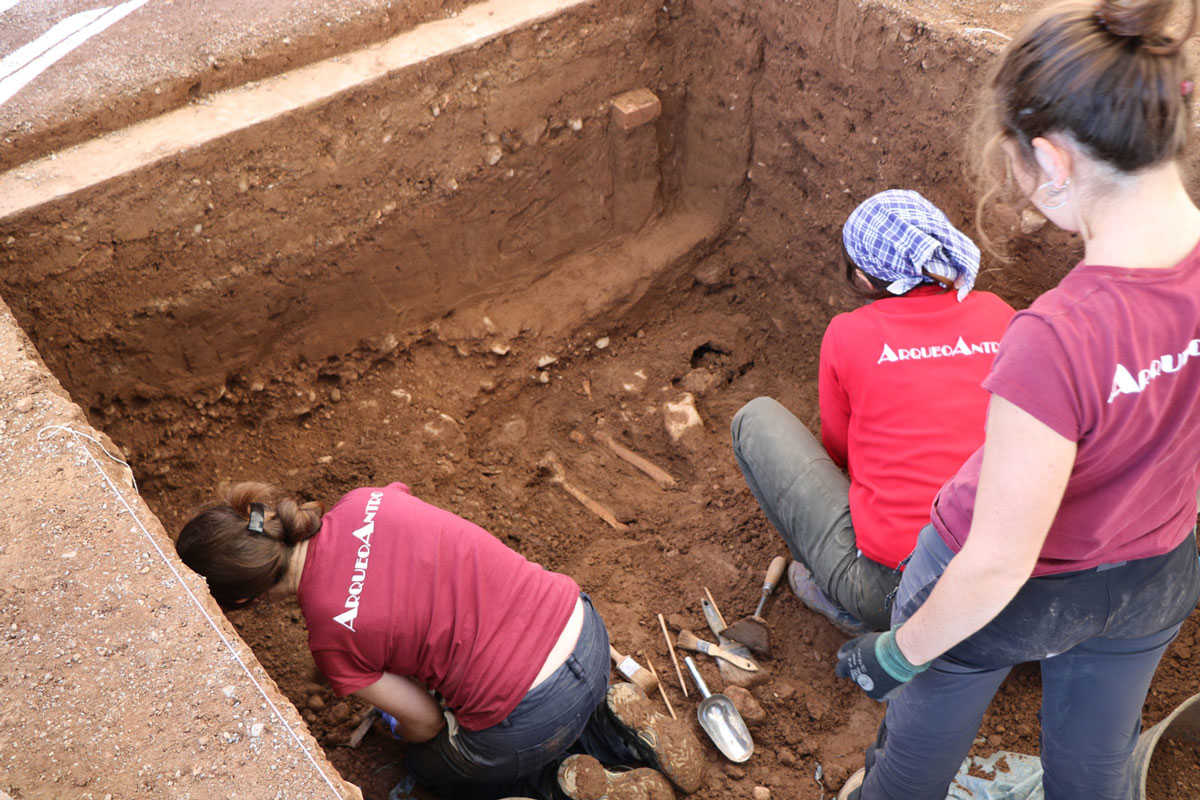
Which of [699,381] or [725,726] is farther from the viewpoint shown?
[699,381]

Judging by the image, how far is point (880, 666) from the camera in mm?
1786

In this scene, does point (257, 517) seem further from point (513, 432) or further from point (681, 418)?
point (681, 418)

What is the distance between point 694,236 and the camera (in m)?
4.18

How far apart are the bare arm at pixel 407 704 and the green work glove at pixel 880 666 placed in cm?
106

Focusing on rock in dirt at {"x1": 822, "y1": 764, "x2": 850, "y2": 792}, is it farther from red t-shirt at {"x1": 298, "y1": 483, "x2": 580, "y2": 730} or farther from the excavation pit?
red t-shirt at {"x1": 298, "y1": 483, "x2": 580, "y2": 730}

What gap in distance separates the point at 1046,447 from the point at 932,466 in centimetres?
97

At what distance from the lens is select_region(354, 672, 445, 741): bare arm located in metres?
2.22

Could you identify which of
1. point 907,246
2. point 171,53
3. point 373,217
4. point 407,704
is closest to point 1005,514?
point 907,246

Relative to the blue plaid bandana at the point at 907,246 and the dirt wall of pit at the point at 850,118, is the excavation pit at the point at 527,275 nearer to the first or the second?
the dirt wall of pit at the point at 850,118

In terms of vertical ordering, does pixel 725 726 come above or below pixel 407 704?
below

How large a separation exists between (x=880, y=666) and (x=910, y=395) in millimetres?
751

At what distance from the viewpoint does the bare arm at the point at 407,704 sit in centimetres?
222

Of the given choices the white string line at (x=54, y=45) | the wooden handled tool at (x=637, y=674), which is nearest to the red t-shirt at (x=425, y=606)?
the wooden handled tool at (x=637, y=674)

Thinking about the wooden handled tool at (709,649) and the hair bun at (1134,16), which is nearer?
the hair bun at (1134,16)
